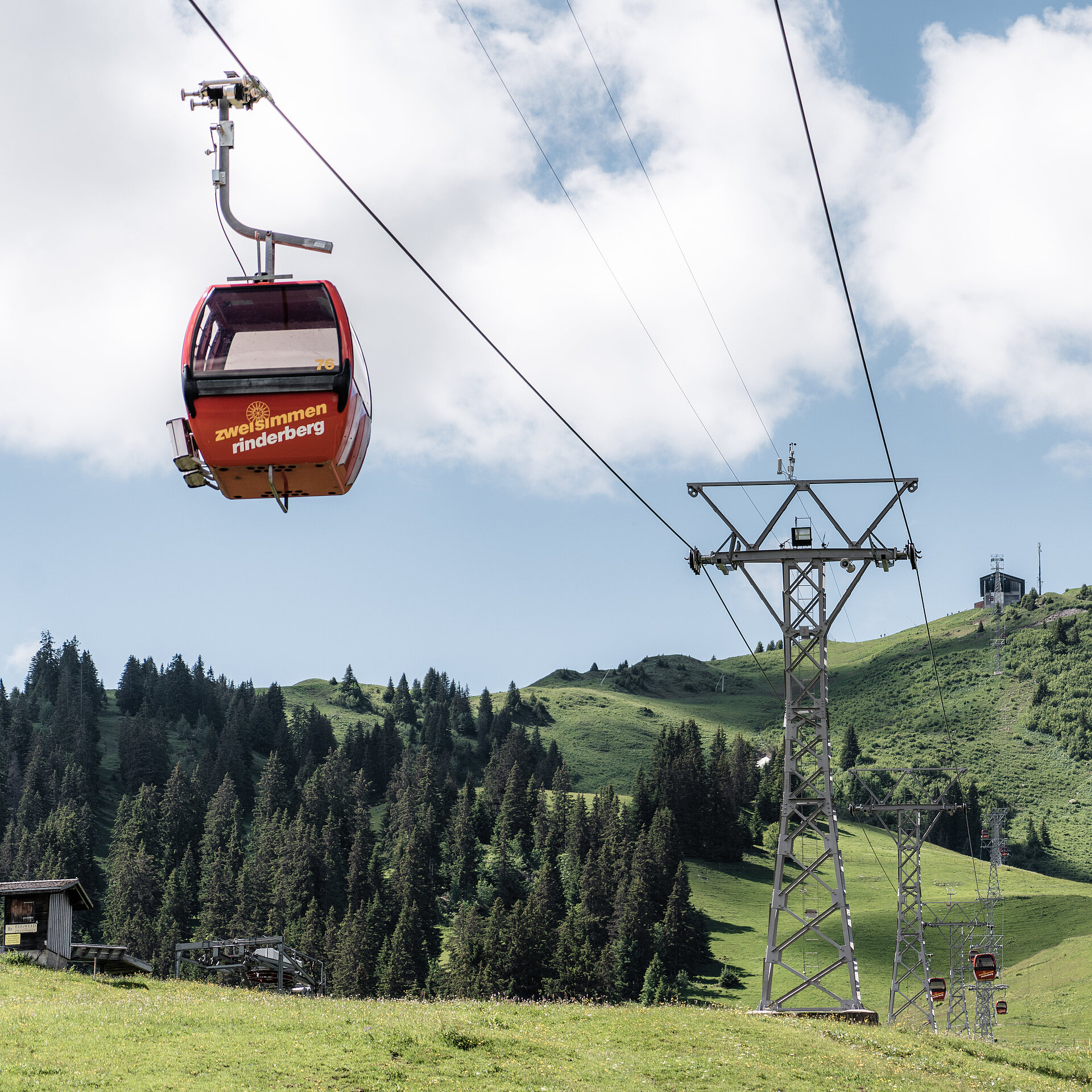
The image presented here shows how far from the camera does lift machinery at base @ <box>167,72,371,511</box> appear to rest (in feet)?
50.9

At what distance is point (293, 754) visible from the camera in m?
198

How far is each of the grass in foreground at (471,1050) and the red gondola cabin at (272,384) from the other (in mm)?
13890

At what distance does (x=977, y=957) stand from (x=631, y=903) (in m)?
67.8

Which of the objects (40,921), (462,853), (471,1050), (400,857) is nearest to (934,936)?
(462,853)

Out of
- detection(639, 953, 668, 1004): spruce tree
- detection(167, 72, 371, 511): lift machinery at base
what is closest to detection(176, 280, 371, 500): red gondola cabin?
detection(167, 72, 371, 511): lift machinery at base

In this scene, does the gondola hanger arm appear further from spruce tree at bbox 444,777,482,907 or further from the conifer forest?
spruce tree at bbox 444,777,482,907

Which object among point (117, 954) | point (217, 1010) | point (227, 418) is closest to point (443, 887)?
point (117, 954)

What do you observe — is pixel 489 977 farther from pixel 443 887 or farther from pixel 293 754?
pixel 293 754

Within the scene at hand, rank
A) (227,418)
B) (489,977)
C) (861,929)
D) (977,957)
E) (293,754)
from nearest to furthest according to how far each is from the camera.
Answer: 1. (227,418)
2. (977,957)
3. (489,977)
4. (861,929)
5. (293,754)

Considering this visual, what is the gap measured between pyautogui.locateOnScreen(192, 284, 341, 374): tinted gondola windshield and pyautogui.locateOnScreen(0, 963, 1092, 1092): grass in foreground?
1477cm

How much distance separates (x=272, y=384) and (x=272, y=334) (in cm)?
69

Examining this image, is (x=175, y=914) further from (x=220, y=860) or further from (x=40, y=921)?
(x=40, y=921)

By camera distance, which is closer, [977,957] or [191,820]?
[977,957]

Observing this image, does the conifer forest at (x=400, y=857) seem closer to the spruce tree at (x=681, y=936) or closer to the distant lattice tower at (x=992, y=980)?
the spruce tree at (x=681, y=936)
